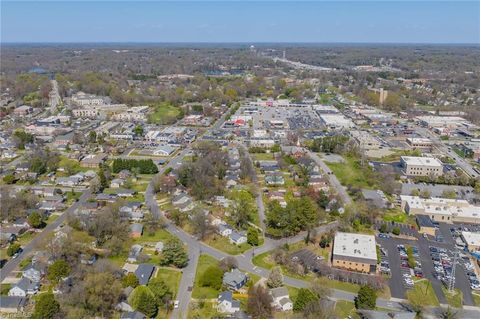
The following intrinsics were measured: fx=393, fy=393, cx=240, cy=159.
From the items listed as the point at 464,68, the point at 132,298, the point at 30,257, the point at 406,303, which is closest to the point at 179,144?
the point at 30,257

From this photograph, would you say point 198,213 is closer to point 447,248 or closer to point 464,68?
point 447,248

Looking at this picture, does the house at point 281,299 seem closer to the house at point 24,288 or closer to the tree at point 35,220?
the house at point 24,288

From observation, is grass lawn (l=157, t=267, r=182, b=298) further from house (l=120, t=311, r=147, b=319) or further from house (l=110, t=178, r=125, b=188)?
house (l=110, t=178, r=125, b=188)

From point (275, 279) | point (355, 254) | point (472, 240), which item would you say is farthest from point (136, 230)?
point (472, 240)

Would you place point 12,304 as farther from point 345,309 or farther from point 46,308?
point 345,309

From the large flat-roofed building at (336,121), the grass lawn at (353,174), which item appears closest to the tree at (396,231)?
the grass lawn at (353,174)

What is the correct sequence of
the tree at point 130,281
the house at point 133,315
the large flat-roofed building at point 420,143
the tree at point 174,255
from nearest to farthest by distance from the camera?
the house at point 133,315, the tree at point 130,281, the tree at point 174,255, the large flat-roofed building at point 420,143

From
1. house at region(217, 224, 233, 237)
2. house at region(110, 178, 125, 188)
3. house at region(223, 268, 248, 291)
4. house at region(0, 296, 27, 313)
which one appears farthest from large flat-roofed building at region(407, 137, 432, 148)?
house at region(0, 296, 27, 313)
